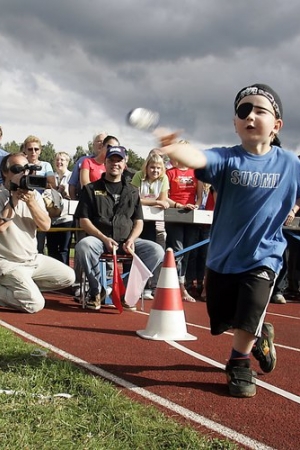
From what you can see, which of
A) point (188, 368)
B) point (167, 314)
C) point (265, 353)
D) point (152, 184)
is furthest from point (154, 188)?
point (265, 353)

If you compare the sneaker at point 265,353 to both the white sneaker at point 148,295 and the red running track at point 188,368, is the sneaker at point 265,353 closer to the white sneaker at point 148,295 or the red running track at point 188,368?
the red running track at point 188,368

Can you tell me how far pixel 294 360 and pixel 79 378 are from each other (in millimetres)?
2077

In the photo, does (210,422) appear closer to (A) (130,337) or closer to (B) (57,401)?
(B) (57,401)

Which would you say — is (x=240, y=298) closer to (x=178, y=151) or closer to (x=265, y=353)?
(x=265, y=353)

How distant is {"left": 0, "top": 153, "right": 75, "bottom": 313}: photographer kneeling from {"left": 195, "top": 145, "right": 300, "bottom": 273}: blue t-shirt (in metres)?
3.05

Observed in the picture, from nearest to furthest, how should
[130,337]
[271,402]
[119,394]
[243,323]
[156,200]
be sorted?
[119,394] < [271,402] < [243,323] < [130,337] < [156,200]

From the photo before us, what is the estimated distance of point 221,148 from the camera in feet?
12.8

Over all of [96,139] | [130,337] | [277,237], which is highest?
[96,139]

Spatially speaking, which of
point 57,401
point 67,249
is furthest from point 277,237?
point 67,249

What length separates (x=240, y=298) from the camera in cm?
381

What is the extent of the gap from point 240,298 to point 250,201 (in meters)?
0.66

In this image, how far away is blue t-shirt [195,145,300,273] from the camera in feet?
12.2

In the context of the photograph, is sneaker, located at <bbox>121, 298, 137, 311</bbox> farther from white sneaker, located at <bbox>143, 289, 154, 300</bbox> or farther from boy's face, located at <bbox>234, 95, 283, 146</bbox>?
boy's face, located at <bbox>234, 95, 283, 146</bbox>

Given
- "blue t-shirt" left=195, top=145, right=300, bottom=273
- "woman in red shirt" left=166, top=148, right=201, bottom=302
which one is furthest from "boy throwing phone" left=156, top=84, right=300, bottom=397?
"woman in red shirt" left=166, top=148, right=201, bottom=302
